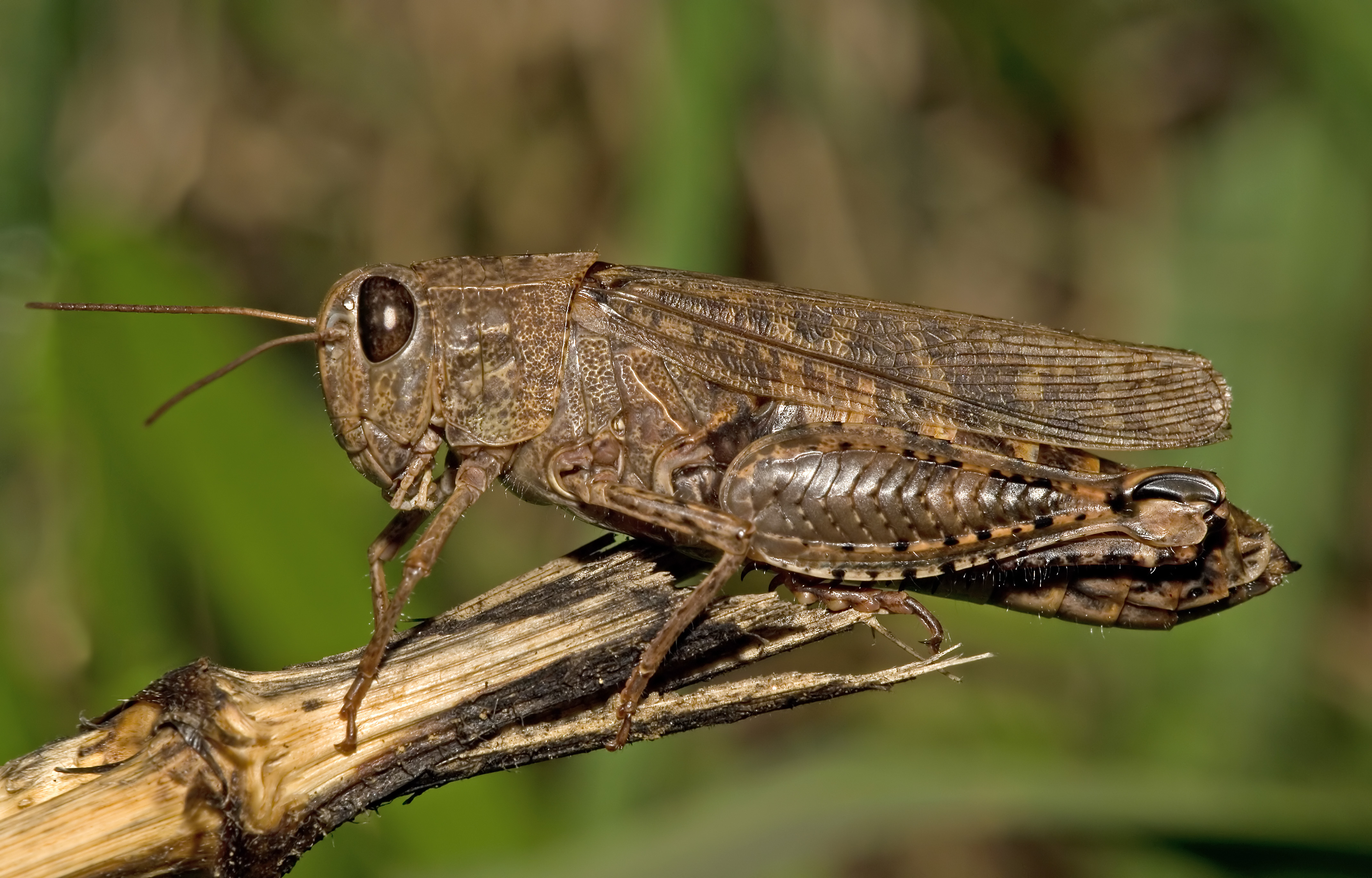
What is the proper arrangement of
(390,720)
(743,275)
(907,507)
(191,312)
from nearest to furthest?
(390,720) → (191,312) → (907,507) → (743,275)

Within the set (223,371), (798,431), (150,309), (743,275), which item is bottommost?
(798,431)

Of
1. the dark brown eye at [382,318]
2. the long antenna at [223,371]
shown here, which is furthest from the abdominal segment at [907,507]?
the long antenna at [223,371]

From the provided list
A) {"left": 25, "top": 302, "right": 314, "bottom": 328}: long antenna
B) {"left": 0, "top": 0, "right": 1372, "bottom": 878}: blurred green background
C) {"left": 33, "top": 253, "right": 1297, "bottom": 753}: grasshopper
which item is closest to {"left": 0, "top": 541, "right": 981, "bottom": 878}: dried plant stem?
{"left": 33, "top": 253, "right": 1297, "bottom": 753}: grasshopper

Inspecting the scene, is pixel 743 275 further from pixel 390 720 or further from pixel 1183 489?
pixel 390 720

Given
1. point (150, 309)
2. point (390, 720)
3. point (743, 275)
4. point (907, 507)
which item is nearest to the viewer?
point (390, 720)

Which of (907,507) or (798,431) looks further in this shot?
(798,431)

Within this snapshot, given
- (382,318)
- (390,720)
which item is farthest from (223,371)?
(390,720)

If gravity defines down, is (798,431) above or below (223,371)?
below
